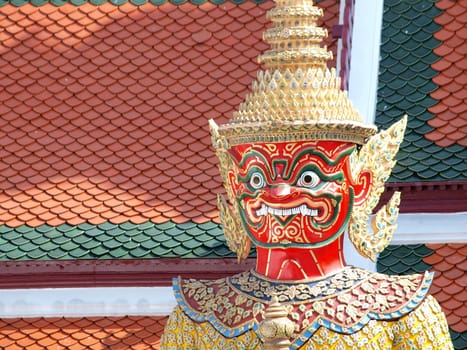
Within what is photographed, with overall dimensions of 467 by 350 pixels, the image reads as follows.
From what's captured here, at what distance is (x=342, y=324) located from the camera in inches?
478

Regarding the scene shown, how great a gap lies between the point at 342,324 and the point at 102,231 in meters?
3.93

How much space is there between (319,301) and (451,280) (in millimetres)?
2967

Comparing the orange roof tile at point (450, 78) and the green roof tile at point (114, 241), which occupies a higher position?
the orange roof tile at point (450, 78)

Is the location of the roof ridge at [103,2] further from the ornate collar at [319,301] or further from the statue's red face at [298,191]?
the ornate collar at [319,301]

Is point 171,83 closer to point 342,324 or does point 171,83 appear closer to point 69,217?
point 69,217

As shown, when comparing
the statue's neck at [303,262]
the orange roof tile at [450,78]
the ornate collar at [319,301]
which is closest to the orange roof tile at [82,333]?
the orange roof tile at [450,78]

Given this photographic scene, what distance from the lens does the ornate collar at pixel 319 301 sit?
1218 cm

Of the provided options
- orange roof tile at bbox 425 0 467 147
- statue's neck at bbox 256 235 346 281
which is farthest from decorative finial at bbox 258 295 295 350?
orange roof tile at bbox 425 0 467 147

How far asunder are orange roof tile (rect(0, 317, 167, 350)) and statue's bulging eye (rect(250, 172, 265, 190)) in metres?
3.04

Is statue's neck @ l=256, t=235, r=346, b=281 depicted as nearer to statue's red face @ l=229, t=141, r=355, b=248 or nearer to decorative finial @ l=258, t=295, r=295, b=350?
statue's red face @ l=229, t=141, r=355, b=248

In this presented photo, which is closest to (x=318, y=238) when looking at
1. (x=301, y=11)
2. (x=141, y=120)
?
(x=301, y=11)

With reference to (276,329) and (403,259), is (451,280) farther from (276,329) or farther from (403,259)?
(276,329)

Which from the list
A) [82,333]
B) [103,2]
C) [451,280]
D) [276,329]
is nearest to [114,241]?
[82,333]

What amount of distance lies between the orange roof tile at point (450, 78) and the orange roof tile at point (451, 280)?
0.89 meters
